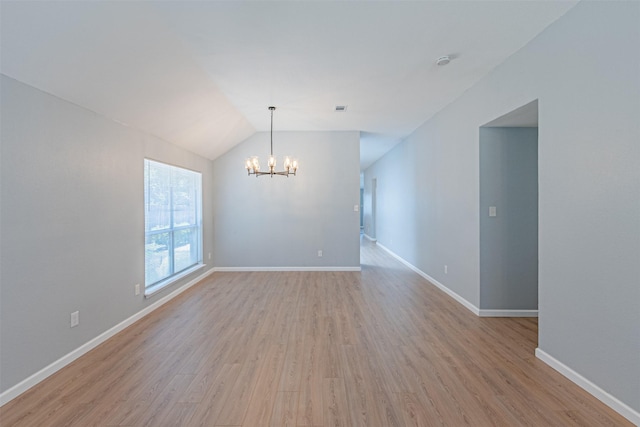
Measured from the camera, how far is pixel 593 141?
1.97 metres

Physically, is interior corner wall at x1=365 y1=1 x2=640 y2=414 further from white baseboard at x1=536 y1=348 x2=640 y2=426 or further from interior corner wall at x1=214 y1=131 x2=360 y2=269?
interior corner wall at x1=214 y1=131 x2=360 y2=269

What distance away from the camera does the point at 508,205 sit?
3324mm

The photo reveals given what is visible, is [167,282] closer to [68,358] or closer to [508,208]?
[68,358]

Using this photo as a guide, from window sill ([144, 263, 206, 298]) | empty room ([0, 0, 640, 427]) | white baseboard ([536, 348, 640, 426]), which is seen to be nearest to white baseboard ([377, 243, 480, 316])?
empty room ([0, 0, 640, 427])

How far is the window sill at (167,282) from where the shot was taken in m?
3.60

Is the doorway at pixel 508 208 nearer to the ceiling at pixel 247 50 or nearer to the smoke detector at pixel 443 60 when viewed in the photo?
the ceiling at pixel 247 50

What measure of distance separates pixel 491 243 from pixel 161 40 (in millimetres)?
3976

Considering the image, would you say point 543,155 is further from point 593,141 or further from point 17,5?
point 17,5

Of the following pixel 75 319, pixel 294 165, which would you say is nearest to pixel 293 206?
pixel 294 165

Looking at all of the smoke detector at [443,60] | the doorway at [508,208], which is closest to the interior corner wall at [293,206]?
the doorway at [508,208]

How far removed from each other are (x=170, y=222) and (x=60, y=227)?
197 cm

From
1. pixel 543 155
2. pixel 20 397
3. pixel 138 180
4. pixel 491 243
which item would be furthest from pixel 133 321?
pixel 543 155

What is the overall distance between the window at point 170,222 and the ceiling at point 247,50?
2.32ft

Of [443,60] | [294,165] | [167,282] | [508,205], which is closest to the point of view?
[443,60]
